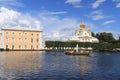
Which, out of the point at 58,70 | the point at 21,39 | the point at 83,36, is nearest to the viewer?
the point at 58,70

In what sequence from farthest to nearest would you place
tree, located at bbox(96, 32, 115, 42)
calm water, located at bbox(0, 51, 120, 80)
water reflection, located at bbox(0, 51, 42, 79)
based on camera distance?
tree, located at bbox(96, 32, 115, 42) → water reflection, located at bbox(0, 51, 42, 79) → calm water, located at bbox(0, 51, 120, 80)

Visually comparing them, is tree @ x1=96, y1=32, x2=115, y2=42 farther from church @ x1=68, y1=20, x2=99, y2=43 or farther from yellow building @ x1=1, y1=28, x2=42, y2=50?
yellow building @ x1=1, y1=28, x2=42, y2=50

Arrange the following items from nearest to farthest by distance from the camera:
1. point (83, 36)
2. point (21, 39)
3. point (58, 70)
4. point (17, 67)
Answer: point (58, 70)
point (17, 67)
point (21, 39)
point (83, 36)

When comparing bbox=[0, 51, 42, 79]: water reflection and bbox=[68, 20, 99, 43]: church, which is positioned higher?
bbox=[68, 20, 99, 43]: church

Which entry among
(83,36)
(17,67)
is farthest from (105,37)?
(17,67)

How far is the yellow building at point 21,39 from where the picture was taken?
4151 inches

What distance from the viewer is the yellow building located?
4151 inches

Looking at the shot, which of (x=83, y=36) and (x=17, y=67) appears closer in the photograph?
(x=17, y=67)

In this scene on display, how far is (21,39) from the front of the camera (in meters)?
108

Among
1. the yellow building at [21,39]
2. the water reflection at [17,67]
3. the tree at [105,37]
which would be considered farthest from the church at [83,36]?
the water reflection at [17,67]

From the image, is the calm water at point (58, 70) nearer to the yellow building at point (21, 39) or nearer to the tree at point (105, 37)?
the yellow building at point (21, 39)

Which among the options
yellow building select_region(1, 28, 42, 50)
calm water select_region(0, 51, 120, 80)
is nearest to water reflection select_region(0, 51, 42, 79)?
calm water select_region(0, 51, 120, 80)

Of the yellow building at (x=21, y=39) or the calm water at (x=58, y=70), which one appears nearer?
the calm water at (x=58, y=70)

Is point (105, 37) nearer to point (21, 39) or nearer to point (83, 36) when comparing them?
point (83, 36)
